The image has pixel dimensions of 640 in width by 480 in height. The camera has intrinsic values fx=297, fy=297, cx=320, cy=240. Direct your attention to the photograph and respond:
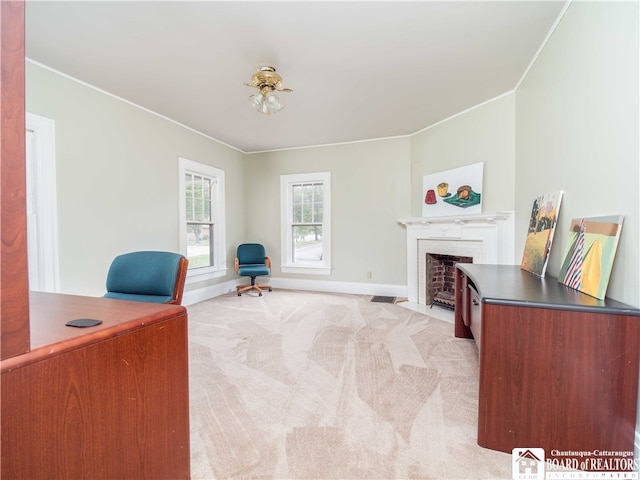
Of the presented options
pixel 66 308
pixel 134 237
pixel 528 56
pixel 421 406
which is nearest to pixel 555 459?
pixel 421 406

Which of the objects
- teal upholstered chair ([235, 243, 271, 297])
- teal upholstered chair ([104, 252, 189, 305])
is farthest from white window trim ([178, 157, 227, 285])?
teal upholstered chair ([104, 252, 189, 305])

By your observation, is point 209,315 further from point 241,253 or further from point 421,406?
point 421,406

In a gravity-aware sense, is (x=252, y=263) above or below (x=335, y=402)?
above

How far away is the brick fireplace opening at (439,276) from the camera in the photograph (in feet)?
13.9

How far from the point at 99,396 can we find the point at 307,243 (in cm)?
464

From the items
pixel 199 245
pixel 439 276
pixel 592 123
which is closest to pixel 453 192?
pixel 439 276

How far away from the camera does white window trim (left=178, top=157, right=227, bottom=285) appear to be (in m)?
4.18

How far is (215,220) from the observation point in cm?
491

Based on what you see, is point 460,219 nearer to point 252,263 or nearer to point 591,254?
point 591,254

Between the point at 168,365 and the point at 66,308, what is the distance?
489 mm

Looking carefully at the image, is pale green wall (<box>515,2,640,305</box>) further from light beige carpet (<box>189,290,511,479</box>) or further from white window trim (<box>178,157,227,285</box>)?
white window trim (<box>178,157,227,285</box>)

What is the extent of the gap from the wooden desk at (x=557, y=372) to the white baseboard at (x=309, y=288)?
3.30m

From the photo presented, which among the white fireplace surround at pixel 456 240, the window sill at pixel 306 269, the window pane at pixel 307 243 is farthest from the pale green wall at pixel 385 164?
the window pane at pixel 307 243

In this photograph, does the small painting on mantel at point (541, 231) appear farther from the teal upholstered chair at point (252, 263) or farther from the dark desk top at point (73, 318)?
the teal upholstered chair at point (252, 263)
